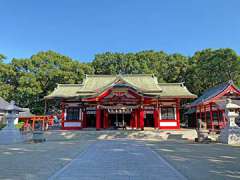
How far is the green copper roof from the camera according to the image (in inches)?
911

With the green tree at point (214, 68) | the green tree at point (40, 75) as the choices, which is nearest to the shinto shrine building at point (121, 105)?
the green tree at point (40, 75)

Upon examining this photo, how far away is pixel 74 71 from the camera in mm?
37281

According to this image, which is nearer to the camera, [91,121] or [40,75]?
[91,121]

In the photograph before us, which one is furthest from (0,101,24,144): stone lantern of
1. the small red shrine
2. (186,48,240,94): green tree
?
(186,48,240,94): green tree

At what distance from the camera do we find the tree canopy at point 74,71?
32500mm

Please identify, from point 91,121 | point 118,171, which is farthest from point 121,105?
point 118,171

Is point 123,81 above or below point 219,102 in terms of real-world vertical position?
above

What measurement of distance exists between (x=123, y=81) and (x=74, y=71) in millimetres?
17485

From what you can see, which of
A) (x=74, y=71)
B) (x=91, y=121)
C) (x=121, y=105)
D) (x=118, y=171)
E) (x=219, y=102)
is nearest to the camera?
(x=118, y=171)

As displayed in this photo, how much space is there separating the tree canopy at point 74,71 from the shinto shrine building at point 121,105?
914 cm

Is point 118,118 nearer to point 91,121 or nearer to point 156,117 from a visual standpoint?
point 91,121

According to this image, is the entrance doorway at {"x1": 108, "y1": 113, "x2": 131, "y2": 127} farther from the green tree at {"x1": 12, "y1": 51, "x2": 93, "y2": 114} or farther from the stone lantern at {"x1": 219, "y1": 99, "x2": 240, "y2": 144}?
the green tree at {"x1": 12, "y1": 51, "x2": 93, "y2": 114}

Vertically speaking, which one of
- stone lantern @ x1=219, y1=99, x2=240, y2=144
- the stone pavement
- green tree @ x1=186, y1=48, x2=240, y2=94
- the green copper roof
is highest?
green tree @ x1=186, y1=48, x2=240, y2=94

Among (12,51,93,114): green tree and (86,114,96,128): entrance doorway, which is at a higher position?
(12,51,93,114): green tree
